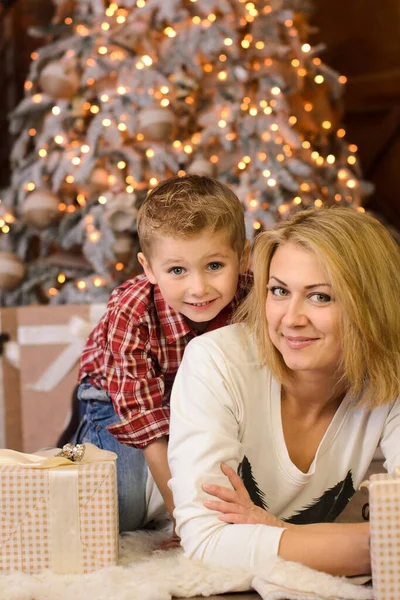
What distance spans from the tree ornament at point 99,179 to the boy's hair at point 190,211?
1557 mm

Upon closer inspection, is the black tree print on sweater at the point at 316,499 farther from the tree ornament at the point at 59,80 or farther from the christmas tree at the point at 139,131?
the tree ornament at the point at 59,80

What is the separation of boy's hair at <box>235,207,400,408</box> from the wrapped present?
412 millimetres

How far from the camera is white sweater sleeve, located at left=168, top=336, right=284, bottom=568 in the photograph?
1.42 m

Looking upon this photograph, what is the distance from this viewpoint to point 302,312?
1.49m

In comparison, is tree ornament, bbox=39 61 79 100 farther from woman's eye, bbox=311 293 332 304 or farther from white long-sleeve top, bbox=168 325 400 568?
woman's eye, bbox=311 293 332 304

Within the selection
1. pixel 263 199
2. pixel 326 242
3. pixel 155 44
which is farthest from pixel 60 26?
pixel 326 242

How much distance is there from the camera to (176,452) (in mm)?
1537

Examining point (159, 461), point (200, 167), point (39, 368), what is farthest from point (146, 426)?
point (200, 167)

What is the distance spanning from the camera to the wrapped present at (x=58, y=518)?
1477 mm

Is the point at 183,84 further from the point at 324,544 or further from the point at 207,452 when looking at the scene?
the point at 324,544

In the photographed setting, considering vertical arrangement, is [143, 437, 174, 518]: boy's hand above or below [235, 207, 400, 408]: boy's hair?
below

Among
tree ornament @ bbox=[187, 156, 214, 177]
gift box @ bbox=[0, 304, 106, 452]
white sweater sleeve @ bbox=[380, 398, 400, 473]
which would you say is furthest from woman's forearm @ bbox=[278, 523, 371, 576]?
tree ornament @ bbox=[187, 156, 214, 177]

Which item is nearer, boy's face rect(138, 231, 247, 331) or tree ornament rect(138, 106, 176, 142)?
boy's face rect(138, 231, 247, 331)

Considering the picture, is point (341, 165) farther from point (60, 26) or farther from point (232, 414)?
point (232, 414)
